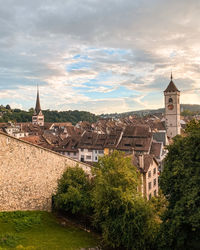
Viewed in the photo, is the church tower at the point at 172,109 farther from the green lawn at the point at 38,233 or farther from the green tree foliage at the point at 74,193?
the green lawn at the point at 38,233

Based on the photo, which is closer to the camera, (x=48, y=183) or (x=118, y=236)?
(x=118, y=236)

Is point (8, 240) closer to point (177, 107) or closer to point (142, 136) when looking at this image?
point (142, 136)

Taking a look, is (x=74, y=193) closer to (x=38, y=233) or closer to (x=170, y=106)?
(x=38, y=233)

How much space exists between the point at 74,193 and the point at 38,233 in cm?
435

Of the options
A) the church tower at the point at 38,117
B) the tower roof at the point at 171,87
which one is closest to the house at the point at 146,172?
the tower roof at the point at 171,87

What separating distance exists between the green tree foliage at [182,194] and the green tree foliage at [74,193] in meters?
7.52

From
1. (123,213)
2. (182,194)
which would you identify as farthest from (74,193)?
(182,194)

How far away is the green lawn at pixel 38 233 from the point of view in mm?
16084

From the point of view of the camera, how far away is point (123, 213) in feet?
60.3

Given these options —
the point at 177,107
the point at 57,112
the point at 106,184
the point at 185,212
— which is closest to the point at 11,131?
the point at 177,107

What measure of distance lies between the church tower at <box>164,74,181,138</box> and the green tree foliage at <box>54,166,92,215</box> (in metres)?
55.8

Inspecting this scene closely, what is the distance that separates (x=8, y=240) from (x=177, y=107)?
66.6 m

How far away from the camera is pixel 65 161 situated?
25.1m

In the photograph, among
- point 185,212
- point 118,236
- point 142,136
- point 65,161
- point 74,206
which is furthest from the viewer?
point 142,136
